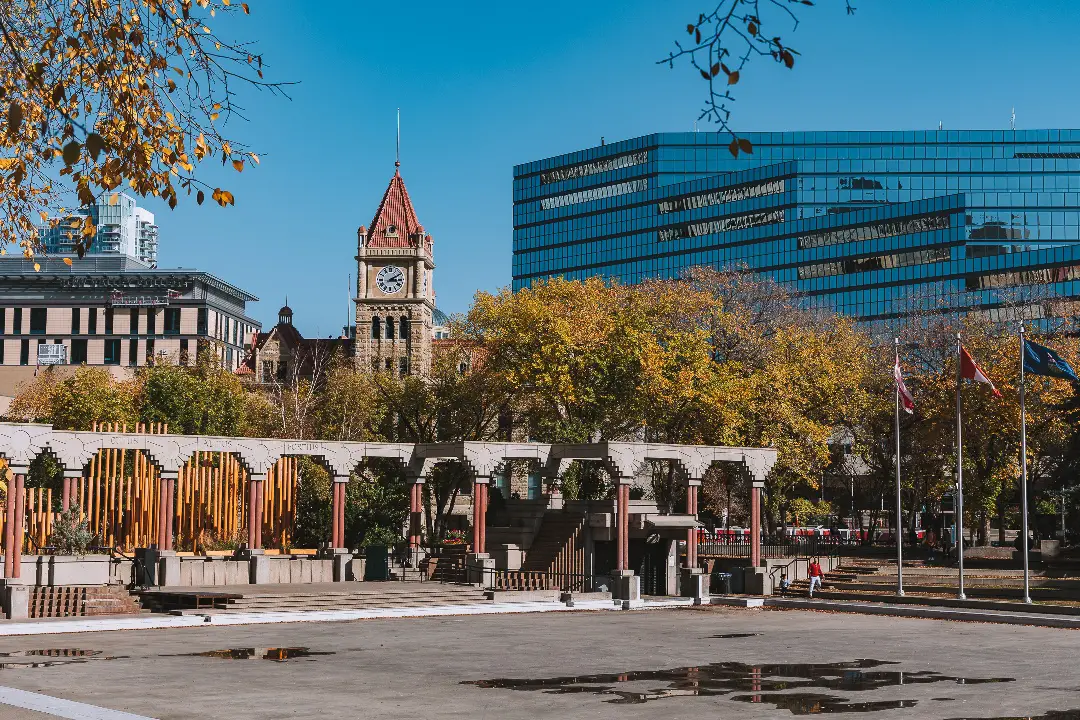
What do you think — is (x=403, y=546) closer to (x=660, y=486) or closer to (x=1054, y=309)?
(x=660, y=486)

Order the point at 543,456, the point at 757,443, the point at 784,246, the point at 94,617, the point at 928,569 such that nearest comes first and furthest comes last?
the point at 94,617 → the point at 543,456 → the point at 928,569 → the point at 757,443 → the point at 784,246

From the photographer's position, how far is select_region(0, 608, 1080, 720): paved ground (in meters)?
19.3

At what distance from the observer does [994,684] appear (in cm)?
2248

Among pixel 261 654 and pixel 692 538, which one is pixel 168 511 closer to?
pixel 261 654

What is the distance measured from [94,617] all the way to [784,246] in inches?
4969

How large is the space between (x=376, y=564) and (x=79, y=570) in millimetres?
11744

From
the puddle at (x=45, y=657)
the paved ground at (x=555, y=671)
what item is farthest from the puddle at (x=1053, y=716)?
the puddle at (x=45, y=657)

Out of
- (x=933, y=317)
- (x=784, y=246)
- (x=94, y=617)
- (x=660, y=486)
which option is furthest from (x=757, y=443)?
(x=784, y=246)

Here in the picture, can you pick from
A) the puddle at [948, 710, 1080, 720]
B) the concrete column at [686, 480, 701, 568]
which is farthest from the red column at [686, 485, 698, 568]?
the puddle at [948, 710, 1080, 720]

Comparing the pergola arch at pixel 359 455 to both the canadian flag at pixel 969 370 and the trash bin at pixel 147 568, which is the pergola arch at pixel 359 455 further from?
the canadian flag at pixel 969 370

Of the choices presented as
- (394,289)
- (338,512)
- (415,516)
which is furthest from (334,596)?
(394,289)

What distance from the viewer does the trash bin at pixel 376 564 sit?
45.8 m

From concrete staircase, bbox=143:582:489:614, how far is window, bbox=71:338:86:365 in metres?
91.2

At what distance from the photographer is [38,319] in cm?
12719
